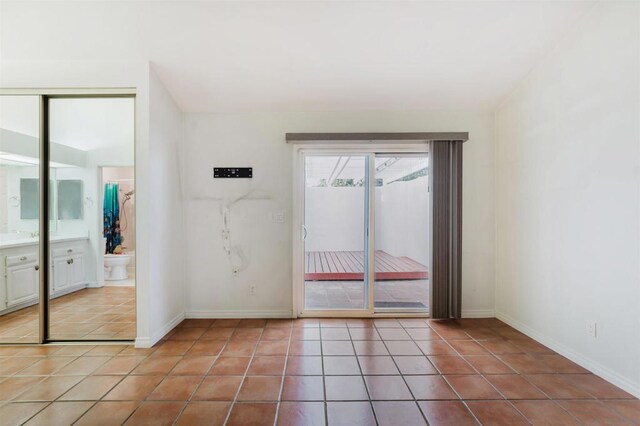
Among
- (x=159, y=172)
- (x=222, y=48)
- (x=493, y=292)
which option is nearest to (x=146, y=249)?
(x=159, y=172)

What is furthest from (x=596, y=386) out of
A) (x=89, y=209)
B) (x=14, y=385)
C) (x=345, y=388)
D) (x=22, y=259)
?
(x=22, y=259)

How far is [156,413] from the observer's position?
1.89 m

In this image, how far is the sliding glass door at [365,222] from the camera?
3.67 metres

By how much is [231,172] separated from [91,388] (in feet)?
7.54

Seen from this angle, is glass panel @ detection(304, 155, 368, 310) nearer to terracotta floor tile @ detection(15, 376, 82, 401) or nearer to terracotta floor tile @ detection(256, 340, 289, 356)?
terracotta floor tile @ detection(256, 340, 289, 356)

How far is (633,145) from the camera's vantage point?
212 centimetres

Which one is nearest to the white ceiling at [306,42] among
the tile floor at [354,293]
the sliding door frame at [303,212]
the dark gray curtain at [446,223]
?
the sliding door frame at [303,212]

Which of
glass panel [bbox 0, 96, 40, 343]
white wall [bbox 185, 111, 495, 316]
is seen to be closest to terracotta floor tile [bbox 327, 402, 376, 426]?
white wall [bbox 185, 111, 495, 316]

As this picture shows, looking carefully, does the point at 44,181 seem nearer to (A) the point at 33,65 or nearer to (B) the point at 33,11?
(A) the point at 33,65

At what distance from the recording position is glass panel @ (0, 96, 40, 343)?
297cm

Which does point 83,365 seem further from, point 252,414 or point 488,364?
point 488,364

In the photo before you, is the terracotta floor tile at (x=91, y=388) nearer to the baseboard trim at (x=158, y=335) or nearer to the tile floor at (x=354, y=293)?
the baseboard trim at (x=158, y=335)

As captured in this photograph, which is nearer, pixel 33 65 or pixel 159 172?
pixel 33 65

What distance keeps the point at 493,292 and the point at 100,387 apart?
Answer: 12.7ft
